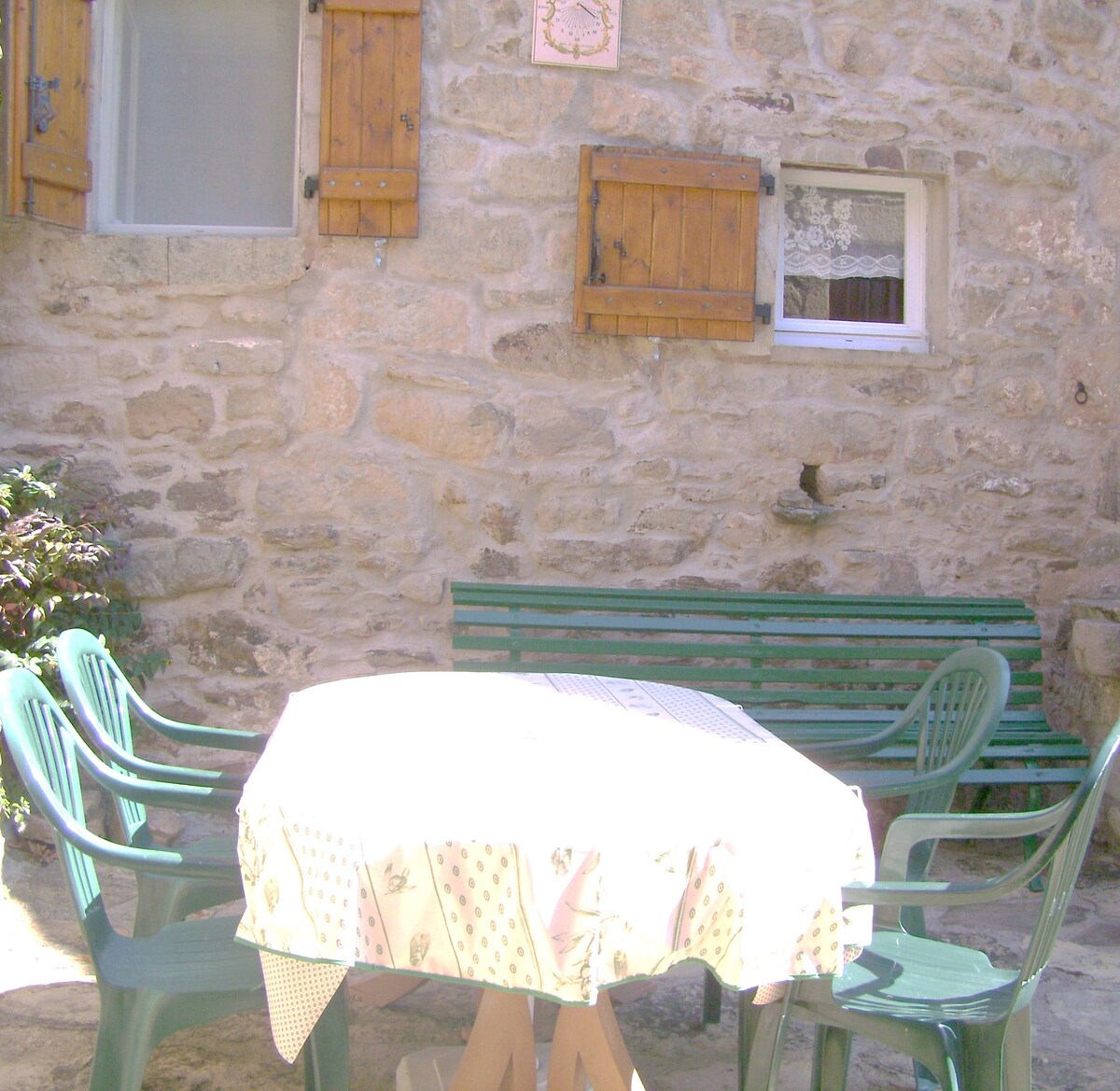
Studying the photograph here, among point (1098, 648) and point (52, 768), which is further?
point (1098, 648)

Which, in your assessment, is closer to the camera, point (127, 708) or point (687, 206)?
point (127, 708)

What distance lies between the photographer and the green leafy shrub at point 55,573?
325 cm

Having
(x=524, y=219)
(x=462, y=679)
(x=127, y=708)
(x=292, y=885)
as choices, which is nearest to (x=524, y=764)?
(x=292, y=885)

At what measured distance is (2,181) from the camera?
3691mm

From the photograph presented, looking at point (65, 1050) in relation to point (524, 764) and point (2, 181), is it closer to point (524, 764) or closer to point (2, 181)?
point (524, 764)

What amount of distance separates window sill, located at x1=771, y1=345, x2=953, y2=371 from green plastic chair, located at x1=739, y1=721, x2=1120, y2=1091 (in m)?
2.35

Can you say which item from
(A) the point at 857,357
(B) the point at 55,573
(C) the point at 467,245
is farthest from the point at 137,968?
(A) the point at 857,357

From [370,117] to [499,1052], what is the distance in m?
2.88

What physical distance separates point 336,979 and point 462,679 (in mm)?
948

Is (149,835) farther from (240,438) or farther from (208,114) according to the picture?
(208,114)

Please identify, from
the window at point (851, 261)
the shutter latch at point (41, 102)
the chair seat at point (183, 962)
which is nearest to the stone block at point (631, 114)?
the window at point (851, 261)

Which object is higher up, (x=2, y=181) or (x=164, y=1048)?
(x=2, y=181)

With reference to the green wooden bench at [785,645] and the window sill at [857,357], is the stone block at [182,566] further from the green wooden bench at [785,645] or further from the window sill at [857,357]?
the window sill at [857,357]

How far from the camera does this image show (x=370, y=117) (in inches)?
148
